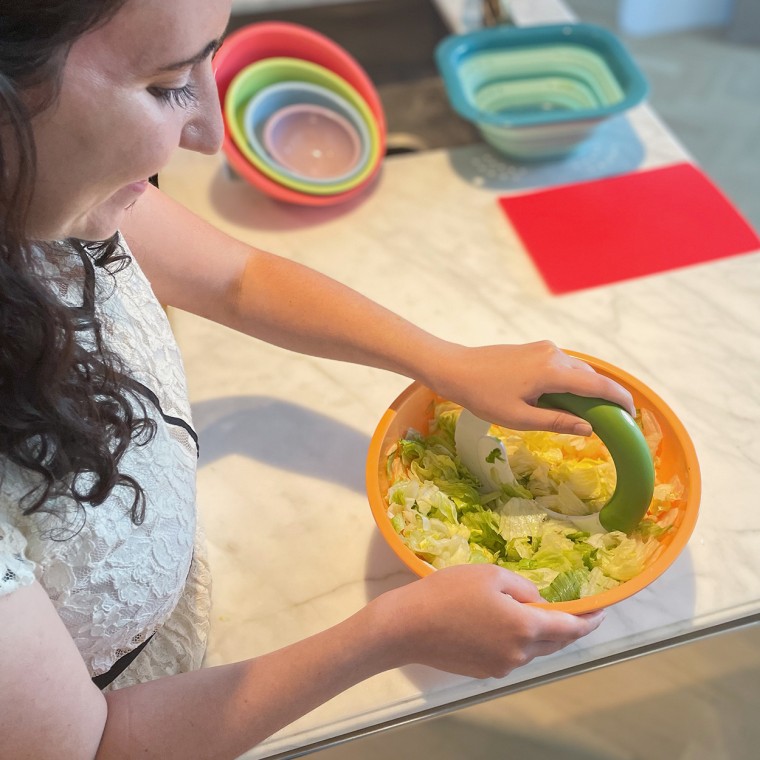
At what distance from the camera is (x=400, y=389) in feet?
3.43

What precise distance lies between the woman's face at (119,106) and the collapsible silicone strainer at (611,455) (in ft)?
1.41

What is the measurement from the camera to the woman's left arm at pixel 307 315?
835 mm

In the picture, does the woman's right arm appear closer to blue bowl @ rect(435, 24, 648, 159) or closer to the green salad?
the green salad

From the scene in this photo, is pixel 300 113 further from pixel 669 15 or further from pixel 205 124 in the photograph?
pixel 669 15

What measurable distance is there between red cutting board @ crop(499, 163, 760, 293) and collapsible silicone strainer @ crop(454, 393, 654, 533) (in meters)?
0.36

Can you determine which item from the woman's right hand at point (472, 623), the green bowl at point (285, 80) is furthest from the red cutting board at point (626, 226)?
the woman's right hand at point (472, 623)

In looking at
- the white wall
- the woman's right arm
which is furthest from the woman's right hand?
the white wall

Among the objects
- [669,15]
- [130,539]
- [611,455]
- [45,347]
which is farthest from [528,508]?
[669,15]

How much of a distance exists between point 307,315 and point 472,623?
397 millimetres

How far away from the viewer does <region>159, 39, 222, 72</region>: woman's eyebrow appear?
0.52 m

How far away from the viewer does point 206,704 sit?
0.67 meters

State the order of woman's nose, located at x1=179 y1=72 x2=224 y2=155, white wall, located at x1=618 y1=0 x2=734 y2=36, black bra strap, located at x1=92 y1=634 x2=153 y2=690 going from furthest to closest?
white wall, located at x1=618 y1=0 x2=734 y2=36
black bra strap, located at x1=92 y1=634 x2=153 y2=690
woman's nose, located at x1=179 y1=72 x2=224 y2=155

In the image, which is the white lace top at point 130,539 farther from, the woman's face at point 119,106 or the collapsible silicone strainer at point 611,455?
the collapsible silicone strainer at point 611,455

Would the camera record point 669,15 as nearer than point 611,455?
No
